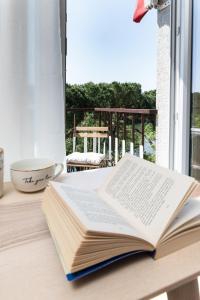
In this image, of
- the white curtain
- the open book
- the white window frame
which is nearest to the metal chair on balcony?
the white window frame

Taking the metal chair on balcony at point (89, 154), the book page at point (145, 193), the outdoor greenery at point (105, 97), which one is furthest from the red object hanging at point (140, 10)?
the book page at point (145, 193)

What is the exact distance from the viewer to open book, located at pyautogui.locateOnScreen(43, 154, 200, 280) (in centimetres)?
32

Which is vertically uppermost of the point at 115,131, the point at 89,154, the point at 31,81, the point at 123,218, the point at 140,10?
the point at 140,10

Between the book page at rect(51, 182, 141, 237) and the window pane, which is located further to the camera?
the window pane

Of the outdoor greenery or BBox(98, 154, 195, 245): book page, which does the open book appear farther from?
the outdoor greenery

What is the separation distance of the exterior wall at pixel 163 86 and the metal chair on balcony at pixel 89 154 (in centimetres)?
59

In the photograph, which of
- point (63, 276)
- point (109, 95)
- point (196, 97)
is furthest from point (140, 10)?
point (63, 276)

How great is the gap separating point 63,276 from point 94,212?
0.11 meters

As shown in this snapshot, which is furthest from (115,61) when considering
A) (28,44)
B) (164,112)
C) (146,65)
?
(28,44)

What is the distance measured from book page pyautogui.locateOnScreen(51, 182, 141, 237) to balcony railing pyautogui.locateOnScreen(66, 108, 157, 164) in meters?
2.29

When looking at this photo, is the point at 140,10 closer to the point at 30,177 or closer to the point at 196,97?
the point at 196,97

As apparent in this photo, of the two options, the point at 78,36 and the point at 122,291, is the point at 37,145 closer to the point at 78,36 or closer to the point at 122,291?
the point at 122,291

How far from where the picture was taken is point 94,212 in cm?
41

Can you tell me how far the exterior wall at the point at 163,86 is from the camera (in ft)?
6.26
